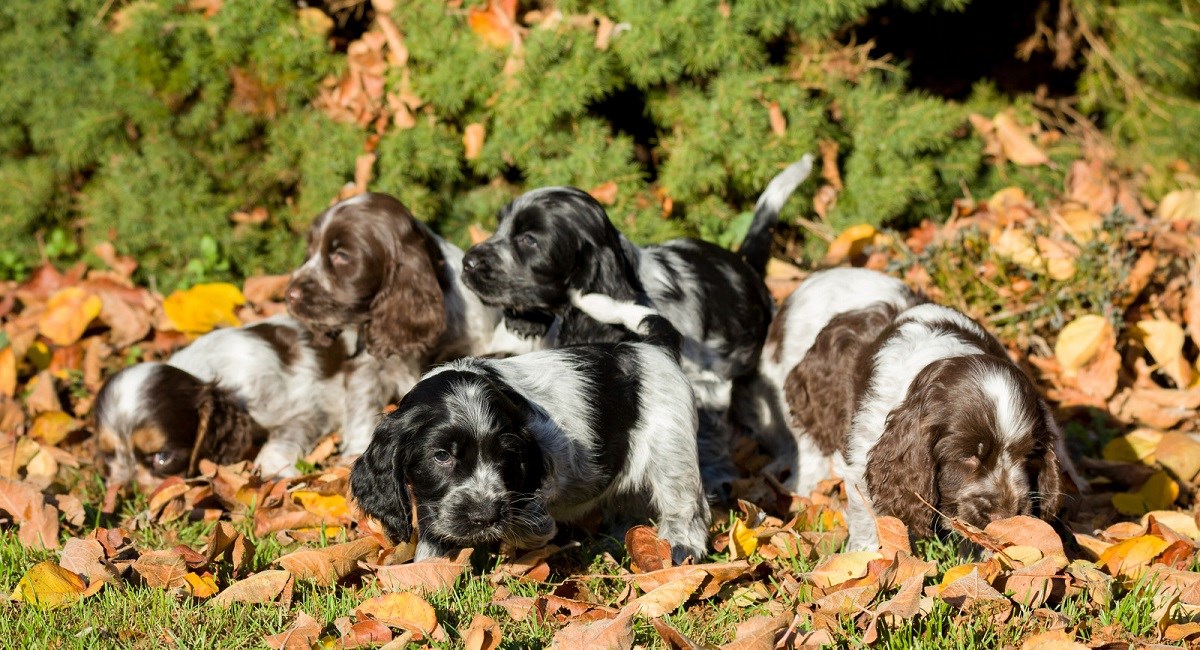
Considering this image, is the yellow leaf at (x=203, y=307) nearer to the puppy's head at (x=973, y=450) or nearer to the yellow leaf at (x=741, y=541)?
the yellow leaf at (x=741, y=541)

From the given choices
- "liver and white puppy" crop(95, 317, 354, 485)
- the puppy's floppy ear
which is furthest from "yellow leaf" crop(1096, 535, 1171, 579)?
"liver and white puppy" crop(95, 317, 354, 485)

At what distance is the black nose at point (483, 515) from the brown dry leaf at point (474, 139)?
3805 mm

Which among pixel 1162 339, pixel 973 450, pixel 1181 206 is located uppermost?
pixel 973 450

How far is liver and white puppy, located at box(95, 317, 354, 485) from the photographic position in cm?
538

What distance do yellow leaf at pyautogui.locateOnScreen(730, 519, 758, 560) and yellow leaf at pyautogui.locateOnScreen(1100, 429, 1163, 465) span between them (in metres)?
2.14

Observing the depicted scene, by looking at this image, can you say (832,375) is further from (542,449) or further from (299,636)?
(299,636)

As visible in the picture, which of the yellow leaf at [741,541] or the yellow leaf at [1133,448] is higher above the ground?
the yellow leaf at [741,541]

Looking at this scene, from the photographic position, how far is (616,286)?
511 centimetres

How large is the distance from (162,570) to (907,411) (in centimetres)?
274

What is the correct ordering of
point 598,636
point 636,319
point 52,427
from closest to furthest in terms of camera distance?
point 598,636
point 636,319
point 52,427

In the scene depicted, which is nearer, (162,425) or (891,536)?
(891,536)

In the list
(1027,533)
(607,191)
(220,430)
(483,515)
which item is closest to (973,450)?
(1027,533)

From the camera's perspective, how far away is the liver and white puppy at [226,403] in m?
5.38

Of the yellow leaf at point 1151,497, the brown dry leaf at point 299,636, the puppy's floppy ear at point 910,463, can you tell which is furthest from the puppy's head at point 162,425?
the yellow leaf at point 1151,497
